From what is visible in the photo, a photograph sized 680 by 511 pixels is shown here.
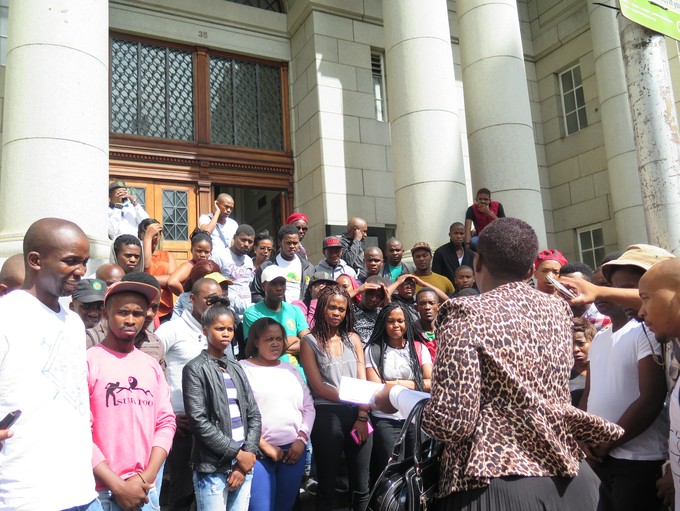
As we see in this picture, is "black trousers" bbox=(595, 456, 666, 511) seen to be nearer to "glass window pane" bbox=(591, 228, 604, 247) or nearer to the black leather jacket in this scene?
the black leather jacket

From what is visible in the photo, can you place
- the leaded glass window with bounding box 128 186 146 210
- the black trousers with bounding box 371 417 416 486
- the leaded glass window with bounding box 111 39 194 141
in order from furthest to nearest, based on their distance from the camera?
the leaded glass window with bounding box 111 39 194 141 < the leaded glass window with bounding box 128 186 146 210 < the black trousers with bounding box 371 417 416 486

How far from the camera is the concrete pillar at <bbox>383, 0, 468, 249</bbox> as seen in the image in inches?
386

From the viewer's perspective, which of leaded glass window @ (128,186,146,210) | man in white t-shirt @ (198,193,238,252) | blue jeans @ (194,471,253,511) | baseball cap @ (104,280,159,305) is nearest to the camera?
baseball cap @ (104,280,159,305)

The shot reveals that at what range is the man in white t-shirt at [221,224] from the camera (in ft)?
28.6

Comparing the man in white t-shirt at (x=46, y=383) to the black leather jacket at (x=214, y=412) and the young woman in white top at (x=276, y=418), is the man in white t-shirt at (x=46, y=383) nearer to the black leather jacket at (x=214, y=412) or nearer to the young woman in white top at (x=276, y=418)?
the black leather jacket at (x=214, y=412)

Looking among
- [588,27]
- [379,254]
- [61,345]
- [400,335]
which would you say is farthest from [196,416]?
[588,27]

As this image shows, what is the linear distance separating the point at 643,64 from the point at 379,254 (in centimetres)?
394

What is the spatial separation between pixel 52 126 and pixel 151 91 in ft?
16.9

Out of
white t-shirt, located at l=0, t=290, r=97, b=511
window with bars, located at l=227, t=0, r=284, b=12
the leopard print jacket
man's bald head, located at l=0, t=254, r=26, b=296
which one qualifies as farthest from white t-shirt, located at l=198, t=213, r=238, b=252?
the leopard print jacket

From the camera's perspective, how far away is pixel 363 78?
42.2ft

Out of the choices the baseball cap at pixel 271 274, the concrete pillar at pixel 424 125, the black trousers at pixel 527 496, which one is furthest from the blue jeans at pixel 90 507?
the concrete pillar at pixel 424 125

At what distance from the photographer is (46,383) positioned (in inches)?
103

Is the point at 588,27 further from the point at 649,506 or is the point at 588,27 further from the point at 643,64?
the point at 649,506

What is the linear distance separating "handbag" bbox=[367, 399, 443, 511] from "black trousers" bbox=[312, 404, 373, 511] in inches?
107
